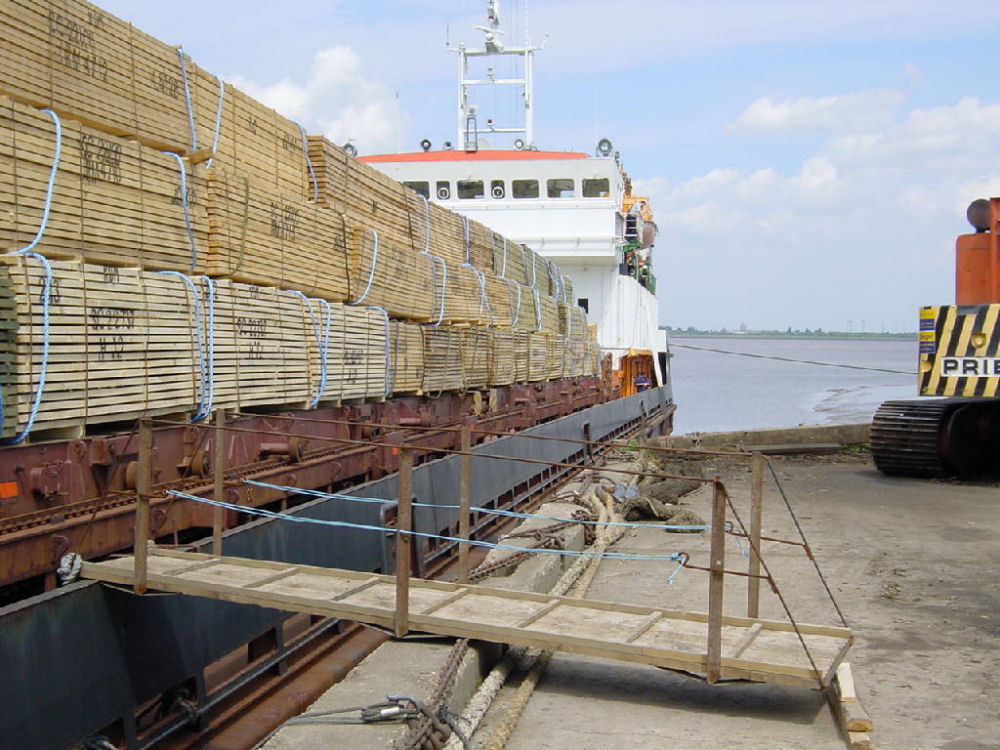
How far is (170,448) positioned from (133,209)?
1.38 meters

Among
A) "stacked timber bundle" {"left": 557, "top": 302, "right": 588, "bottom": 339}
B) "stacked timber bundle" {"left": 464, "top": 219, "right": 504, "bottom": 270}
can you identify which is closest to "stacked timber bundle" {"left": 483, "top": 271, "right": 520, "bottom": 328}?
"stacked timber bundle" {"left": 464, "top": 219, "right": 504, "bottom": 270}

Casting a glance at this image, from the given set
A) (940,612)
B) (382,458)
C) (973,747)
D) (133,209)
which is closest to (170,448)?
(133,209)

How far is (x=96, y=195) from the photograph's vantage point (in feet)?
17.6

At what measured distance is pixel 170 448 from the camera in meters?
5.93

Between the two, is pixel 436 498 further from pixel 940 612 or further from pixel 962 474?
pixel 962 474

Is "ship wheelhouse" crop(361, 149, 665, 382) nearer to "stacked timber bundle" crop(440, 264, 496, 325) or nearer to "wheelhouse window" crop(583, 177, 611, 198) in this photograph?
"wheelhouse window" crop(583, 177, 611, 198)

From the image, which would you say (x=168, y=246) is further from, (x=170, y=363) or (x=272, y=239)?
(x=272, y=239)

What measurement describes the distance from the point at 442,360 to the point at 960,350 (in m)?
6.12

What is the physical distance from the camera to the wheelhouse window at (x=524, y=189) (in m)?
22.0

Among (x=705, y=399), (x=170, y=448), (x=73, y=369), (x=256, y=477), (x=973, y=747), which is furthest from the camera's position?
(x=705, y=399)

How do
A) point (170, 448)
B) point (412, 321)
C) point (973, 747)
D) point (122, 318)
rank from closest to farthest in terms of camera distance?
point (973, 747)
point (122, 318)
point (170, 448)
point (412, 321)

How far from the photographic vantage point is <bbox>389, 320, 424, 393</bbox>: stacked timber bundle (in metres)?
9.40

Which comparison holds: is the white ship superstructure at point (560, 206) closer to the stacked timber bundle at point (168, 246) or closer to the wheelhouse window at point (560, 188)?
the wheelhouse window at point (560, 188)

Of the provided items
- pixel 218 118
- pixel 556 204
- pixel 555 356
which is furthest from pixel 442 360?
pixel 556 204
